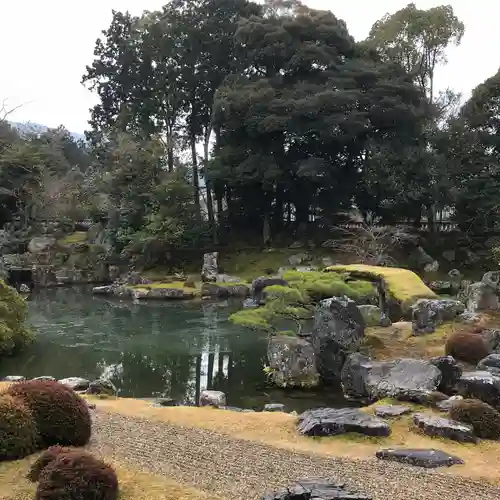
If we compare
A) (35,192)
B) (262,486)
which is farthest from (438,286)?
(35,192)

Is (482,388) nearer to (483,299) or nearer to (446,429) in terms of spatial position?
(446,429)

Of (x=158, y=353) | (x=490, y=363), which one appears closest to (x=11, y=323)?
(x=158, y=353)

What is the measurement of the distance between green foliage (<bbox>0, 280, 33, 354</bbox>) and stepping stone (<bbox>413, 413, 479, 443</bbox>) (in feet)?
38.7

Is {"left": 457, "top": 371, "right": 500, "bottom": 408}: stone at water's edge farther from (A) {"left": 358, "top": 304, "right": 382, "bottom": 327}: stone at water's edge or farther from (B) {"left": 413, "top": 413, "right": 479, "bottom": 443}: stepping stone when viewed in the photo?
(A) {"left": 358, "top": 304, "right": 382, "bottom": 327}: stone at water's edge

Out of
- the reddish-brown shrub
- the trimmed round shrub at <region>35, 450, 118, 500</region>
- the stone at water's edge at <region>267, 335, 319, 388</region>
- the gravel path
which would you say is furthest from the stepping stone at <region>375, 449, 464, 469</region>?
the stone at water's edge at <region>267, 335, 319, 388</region>

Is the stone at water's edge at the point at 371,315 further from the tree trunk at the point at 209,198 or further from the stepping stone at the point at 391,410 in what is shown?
the tree trunk at the point at 209,198

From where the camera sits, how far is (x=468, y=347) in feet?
41.3

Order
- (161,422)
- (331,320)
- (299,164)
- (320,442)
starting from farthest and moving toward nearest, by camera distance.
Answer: (299,164) → (331,320) → (161,422) → (320,442)

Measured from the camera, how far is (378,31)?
34.8 metres

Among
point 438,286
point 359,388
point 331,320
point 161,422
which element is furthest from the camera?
point 438,286

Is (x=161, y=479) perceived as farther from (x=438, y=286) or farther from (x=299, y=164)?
(x=299, y=164)

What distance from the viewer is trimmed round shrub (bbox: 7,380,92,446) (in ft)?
23.6

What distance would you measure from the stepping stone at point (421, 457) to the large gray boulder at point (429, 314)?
8.12m

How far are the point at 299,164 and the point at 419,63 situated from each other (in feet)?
34.6
